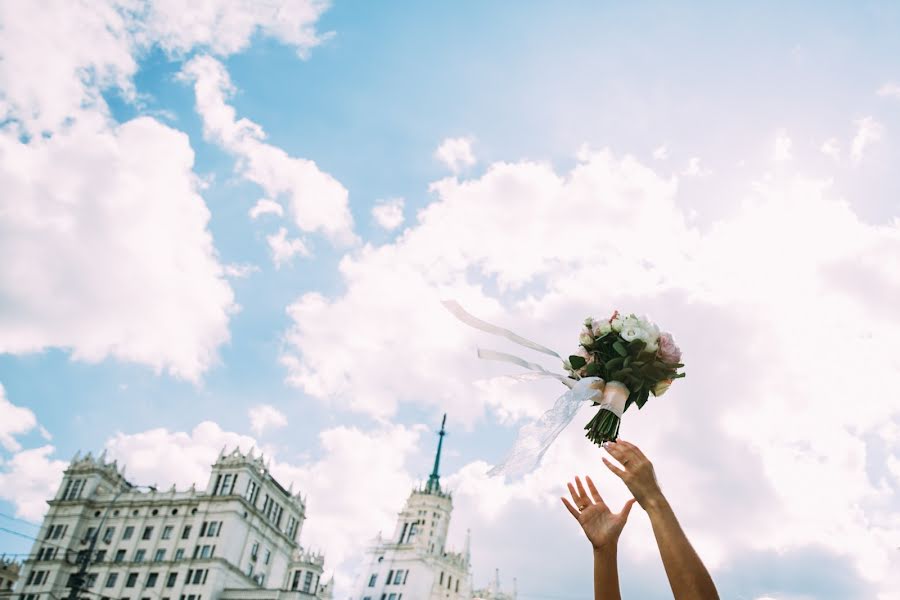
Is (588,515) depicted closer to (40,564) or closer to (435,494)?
(40,564)

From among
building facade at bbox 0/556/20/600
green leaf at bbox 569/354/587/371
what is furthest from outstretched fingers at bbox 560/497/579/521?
building facade at bbox 0/556/20/600

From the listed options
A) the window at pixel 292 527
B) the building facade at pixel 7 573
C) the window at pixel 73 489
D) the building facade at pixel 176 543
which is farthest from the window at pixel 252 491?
the building facade at pixel 7 573

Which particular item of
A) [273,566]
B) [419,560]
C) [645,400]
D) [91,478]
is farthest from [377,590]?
[645,400]

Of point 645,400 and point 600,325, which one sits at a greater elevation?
point 600,325

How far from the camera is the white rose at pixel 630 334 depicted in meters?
4.46

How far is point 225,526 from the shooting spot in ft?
190

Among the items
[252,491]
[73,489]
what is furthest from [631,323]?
[73,489]

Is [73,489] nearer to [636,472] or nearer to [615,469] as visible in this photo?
[615,469]

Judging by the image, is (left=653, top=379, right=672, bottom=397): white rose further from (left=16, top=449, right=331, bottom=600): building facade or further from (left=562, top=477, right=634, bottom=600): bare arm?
(left=16, top=449, right=331, bottom=600): building facade

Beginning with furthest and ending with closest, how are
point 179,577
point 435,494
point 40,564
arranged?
point 435,494 → point 40,564 → point 179,577

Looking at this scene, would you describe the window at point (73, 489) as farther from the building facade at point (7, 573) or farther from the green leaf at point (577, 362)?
the green leaf at point (577, 362)

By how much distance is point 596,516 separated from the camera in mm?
3998

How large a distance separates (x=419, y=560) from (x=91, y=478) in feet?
115

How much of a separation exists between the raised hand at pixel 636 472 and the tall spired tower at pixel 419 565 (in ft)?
251
